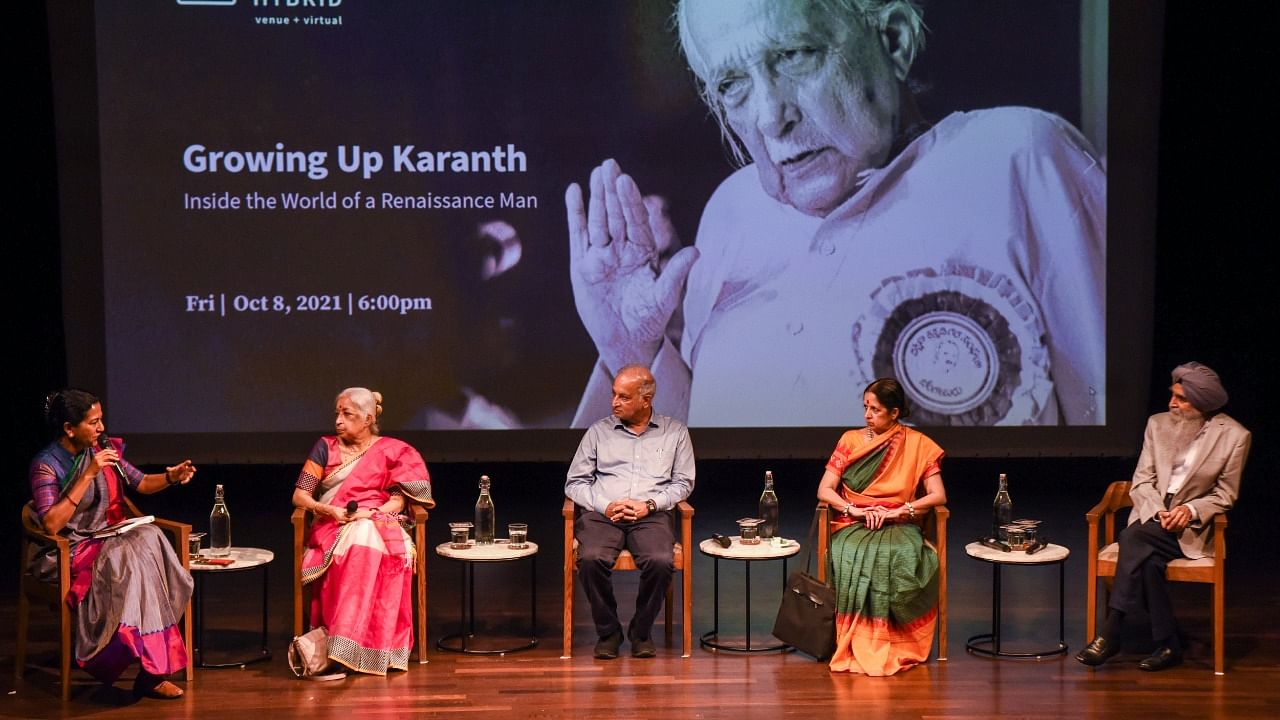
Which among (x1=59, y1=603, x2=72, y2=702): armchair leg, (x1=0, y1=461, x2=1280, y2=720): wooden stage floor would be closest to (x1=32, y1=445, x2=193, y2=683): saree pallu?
(x1=59, y1=603, x2=72, y2=702): armchair leg

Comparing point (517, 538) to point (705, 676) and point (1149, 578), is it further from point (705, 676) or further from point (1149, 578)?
point (1149, 578)

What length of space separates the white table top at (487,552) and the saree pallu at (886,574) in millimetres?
1105

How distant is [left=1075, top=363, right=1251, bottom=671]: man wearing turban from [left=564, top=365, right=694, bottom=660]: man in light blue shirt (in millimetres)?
1515

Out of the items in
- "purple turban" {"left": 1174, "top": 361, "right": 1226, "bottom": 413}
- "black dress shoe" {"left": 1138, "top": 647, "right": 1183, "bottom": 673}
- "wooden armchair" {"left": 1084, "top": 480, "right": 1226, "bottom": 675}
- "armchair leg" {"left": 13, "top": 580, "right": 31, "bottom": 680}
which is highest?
"purple turban" {"left": 1174, "top": 361, "right": 1226, "bottom": 413}

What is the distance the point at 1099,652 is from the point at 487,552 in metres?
2.16

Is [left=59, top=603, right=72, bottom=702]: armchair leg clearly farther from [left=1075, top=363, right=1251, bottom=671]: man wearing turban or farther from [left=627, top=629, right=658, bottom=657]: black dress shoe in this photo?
[left=1075, top=363, right=1251, bottom=671]: man wearing turban

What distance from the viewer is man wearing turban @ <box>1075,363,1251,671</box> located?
4695 mm

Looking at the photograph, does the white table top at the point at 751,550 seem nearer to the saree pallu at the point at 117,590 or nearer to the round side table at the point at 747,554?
the round side table at the point at 747,554

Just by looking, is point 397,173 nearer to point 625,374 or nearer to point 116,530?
point 625,374

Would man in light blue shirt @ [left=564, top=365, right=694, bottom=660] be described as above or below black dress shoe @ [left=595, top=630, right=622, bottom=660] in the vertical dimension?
above

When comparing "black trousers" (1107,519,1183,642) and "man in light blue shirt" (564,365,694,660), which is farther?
"man in light blue shirt" (564,365,694,660)

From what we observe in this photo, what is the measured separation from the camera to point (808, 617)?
4.78 metres

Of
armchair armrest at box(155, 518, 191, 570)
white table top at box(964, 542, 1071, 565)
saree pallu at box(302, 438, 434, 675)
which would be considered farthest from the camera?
white table top at box(964, 542, 1071, 565)

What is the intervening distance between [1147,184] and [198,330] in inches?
195
